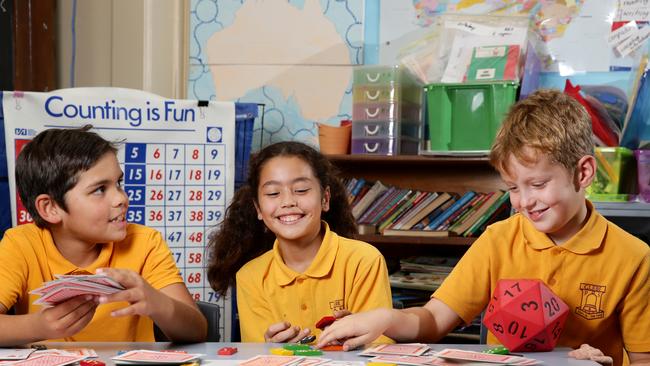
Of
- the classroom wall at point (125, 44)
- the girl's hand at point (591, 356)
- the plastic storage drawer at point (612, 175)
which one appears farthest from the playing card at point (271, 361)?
the classroom wall at point (125, 44)

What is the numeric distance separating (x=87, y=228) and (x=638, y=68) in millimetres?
2188

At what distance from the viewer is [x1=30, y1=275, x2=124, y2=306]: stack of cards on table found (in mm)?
1230

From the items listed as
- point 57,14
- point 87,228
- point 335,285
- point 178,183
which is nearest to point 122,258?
point 87,228

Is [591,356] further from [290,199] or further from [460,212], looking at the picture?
[460,212]

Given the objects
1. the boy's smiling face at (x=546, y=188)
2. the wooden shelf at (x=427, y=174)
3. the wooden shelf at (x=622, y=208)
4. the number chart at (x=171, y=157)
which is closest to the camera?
the boy's smiling face at (x=546, y=188)

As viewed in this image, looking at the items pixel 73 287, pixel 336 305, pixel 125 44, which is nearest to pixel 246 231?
pixel 336 305

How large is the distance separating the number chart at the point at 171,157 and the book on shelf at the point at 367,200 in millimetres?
632

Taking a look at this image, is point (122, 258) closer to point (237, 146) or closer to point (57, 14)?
point (237, 146)

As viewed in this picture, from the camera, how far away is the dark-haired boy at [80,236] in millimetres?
1699

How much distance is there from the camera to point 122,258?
177cm

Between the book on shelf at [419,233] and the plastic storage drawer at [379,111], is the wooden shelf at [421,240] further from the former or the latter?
the plastic storage drawer at [379,111]

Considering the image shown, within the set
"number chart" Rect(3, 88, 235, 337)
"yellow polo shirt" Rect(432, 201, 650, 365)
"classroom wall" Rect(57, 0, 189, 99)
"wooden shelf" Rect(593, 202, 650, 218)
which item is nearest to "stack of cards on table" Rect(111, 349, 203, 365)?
"yellow polo shirt" Rect(432, 201, 650, 365)

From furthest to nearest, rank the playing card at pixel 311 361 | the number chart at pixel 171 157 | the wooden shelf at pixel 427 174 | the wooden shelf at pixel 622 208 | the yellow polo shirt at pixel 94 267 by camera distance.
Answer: the wooden shelf at pixel 427 174 < the number chart at pixel 171 157 < the wooden shelf at pixel 622 208 < the yellow polo shirt at pixel 94 267 < the playing card at pixel 311 361

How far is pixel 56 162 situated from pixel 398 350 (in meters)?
0.91
